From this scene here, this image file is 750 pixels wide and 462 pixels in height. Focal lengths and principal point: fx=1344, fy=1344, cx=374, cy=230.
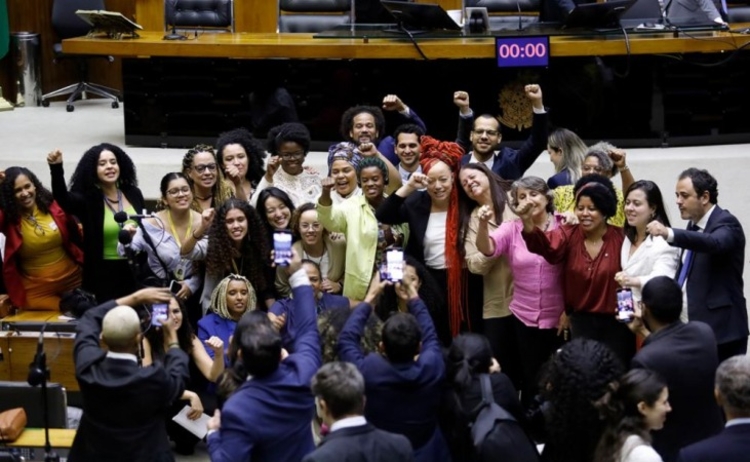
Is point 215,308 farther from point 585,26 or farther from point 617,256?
point 585,26

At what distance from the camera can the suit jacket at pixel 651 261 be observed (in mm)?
6375

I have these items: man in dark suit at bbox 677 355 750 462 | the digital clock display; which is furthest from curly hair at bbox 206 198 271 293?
the digital clock display

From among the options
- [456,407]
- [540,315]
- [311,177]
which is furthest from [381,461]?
[311,177]

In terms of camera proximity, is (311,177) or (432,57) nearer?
(311,177)

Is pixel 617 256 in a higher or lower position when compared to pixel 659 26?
lower

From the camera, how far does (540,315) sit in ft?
21.6

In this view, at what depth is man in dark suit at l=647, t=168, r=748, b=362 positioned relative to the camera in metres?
6.29

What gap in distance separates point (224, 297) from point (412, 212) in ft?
3.45

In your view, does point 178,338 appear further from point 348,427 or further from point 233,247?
point 348,427

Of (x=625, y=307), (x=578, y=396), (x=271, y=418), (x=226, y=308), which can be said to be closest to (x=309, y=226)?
(x=226, y=308)

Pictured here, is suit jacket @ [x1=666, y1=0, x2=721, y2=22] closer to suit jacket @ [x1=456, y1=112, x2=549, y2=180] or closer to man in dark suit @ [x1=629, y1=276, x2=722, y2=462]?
suit jacket @ [x1=456, y1=112, x2=549, y2=180]

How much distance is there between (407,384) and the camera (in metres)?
5.11

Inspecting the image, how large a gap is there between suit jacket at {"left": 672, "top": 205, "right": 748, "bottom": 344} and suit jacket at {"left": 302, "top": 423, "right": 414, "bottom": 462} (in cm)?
225

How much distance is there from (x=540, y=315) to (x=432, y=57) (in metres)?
3.89
